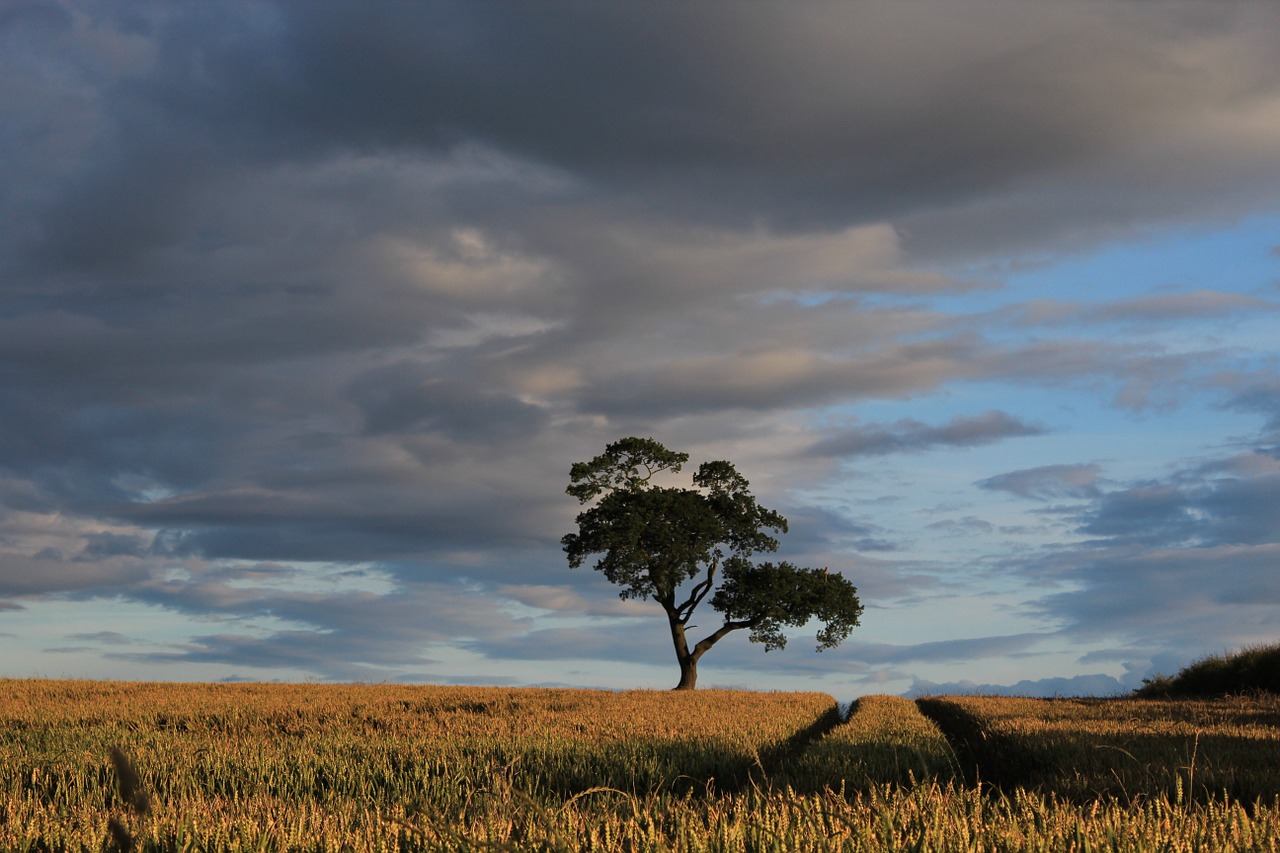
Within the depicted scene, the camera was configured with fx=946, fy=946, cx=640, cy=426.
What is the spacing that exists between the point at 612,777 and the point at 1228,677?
28.2 meters

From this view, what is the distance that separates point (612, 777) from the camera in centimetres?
898

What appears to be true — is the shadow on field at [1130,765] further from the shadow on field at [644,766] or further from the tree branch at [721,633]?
the tree branch at [721,633]

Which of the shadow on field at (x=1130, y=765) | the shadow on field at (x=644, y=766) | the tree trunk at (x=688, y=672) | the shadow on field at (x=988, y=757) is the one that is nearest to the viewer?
the shadow on field at (x=1130, y=765)

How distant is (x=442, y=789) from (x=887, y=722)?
366 inches

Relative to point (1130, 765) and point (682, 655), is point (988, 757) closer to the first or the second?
point (1130, 765)

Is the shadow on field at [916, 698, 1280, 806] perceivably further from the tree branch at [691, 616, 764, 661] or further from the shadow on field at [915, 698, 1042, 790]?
the tree branch at [691, 616, 764, 661]

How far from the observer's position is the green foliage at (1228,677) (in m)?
28.1

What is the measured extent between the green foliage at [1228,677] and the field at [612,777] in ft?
33.6

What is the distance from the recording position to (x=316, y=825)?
5.11m

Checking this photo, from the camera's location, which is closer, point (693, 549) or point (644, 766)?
point (644, 766)

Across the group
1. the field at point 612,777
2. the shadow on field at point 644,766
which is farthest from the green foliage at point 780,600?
the shadow on field at point 644,766

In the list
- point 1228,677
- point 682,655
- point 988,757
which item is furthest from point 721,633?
point 988,757

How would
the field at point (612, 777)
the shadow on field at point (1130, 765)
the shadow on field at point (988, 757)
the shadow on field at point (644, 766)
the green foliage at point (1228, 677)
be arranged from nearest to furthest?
the field at point (612, 777), the shadow on field at point (1130, 765), the shadow on field at point (644, 766), the shadow on field at point (988, 757), the green foliage at point (1228, 677)

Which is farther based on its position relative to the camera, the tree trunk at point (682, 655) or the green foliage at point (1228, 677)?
the tree trunk at point (682, 655)
